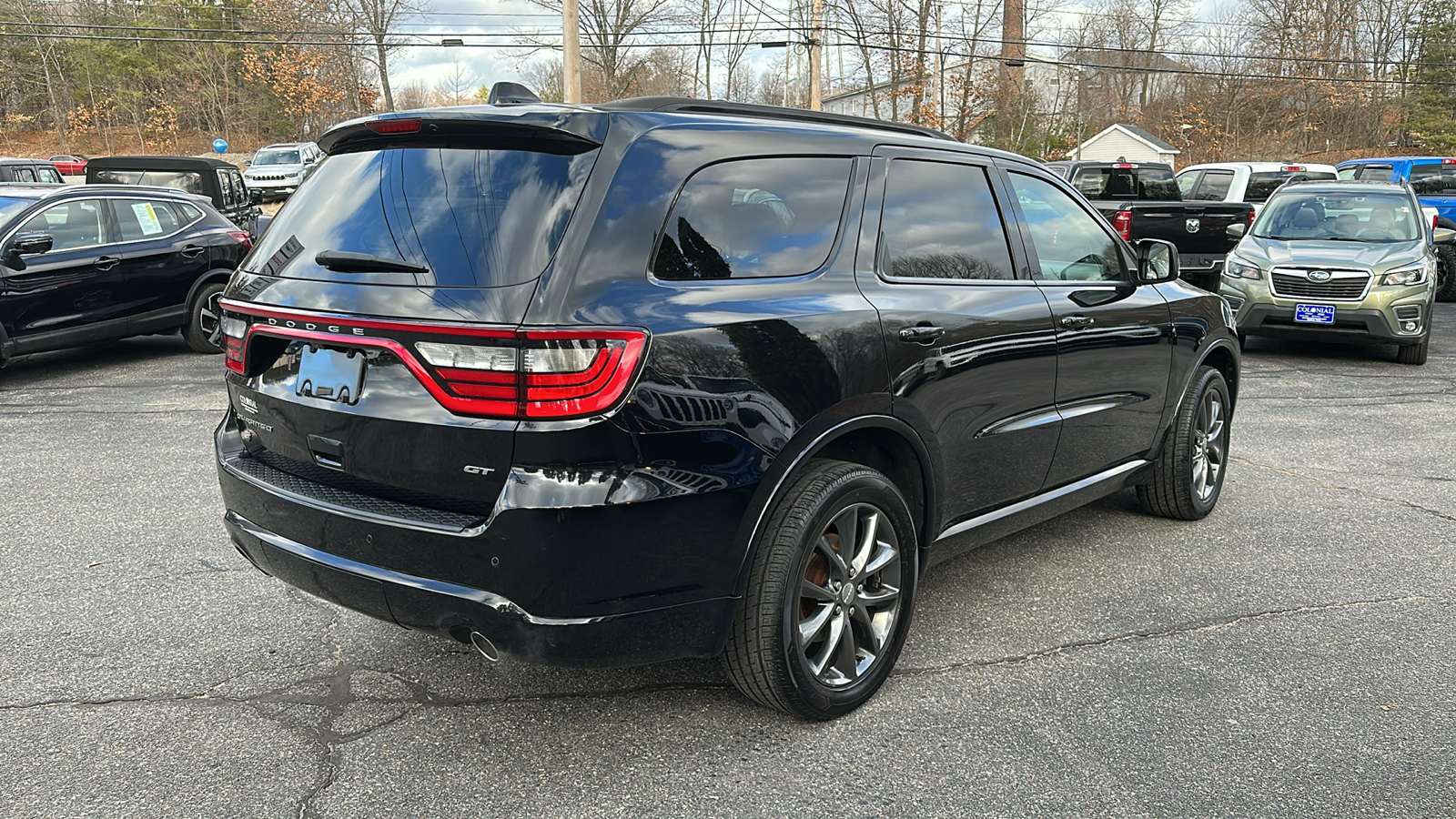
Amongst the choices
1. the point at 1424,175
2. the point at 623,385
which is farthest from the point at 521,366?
the point at 1424,175

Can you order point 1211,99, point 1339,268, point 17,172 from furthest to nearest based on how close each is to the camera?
point 1211,99, point 17,172, point 1339,268

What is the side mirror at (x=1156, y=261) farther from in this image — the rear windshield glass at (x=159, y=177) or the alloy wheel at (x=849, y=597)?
the rear windshield glass at (x=159, y=177)

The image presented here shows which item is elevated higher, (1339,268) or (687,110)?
(687,110)

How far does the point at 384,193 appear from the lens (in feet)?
9.52

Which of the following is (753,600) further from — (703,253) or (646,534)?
(703,253)

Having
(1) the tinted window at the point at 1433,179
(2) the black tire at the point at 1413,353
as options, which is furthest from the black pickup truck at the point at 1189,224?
(1) the tinted window at the point at 1433,179

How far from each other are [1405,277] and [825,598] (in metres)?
9.20

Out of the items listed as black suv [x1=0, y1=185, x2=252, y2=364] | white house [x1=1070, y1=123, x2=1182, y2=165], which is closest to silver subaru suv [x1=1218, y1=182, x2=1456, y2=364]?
black suv [x1=0, y1=185, x2=252, y2=364]

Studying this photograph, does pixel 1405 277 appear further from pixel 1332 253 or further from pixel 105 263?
pixel 105 263

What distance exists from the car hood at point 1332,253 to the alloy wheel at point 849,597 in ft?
28.2

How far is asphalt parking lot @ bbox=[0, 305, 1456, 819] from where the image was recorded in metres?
2.79

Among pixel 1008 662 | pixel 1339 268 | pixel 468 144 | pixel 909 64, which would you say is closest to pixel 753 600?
pixel 1008 662

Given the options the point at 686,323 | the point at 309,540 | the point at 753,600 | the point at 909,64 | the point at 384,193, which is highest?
the point at 909,64

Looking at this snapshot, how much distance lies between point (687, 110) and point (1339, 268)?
356 inches
